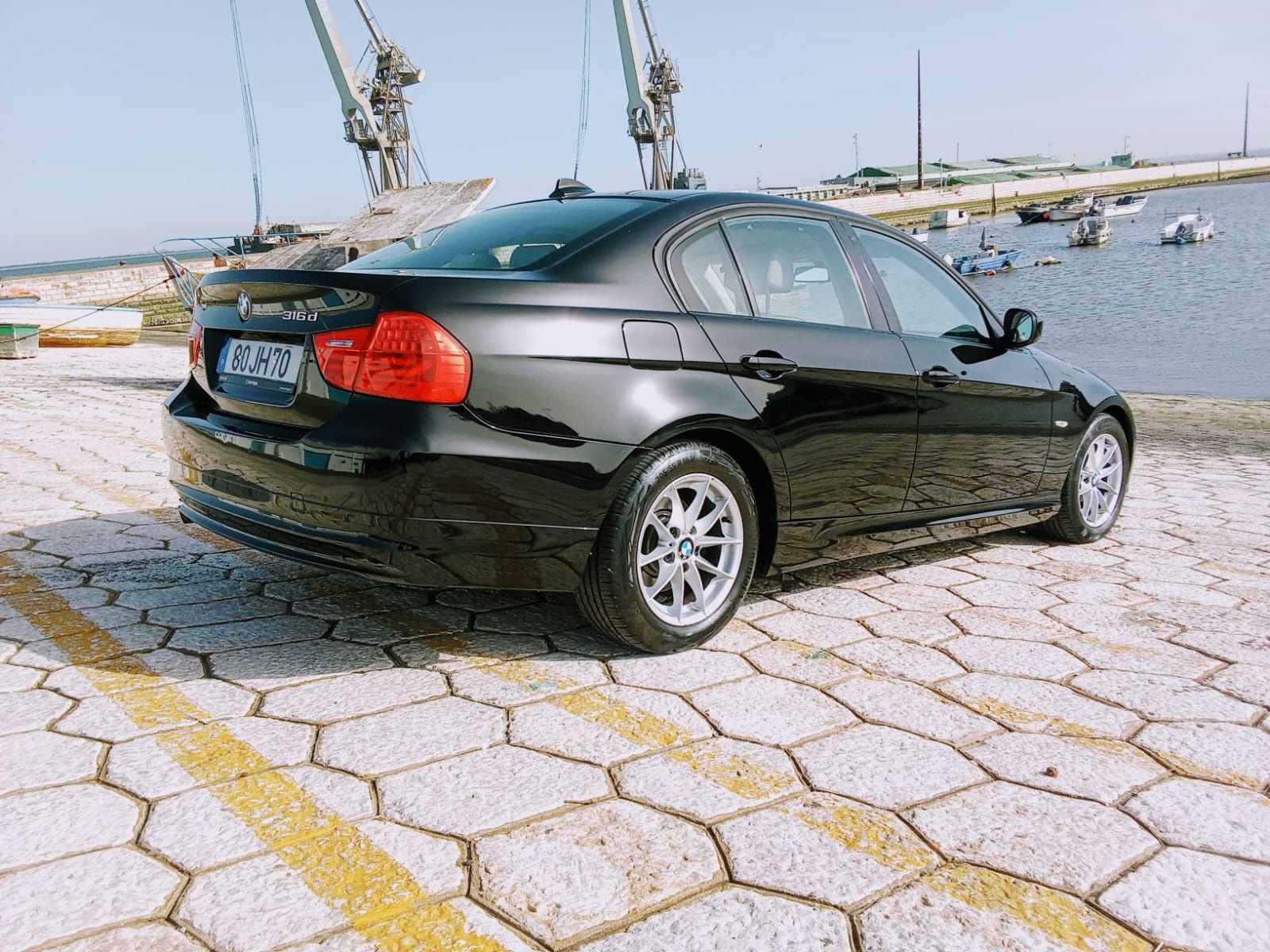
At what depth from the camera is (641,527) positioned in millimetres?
3074

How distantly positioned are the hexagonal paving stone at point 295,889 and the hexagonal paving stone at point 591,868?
90 millimetres

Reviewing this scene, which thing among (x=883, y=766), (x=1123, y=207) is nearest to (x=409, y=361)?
(x=883, y=766)

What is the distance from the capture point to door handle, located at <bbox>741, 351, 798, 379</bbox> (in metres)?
3.34

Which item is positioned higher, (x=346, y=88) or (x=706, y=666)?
(x=346, y=88)

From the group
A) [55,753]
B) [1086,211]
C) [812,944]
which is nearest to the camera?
[812,944]

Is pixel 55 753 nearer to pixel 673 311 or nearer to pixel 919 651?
pixel 673 311

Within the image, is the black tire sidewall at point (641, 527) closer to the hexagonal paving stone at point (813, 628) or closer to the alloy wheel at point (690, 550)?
the alloy wheel at point (690, 550)

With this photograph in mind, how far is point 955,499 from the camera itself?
4.17 metres

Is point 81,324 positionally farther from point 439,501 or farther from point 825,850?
point 825,850

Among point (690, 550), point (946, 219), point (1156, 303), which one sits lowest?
point (1156, 303)

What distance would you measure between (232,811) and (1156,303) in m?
35.5

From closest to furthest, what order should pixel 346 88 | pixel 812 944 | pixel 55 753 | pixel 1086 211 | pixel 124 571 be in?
pixel 812 944 → pixel 55 753 → pixel 124 571 → pixel 346 88 → pixel 1086 211

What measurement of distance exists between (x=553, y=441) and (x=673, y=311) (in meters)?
0.62

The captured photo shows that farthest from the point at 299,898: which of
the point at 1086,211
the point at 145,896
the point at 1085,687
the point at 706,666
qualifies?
the point at 1086,211
